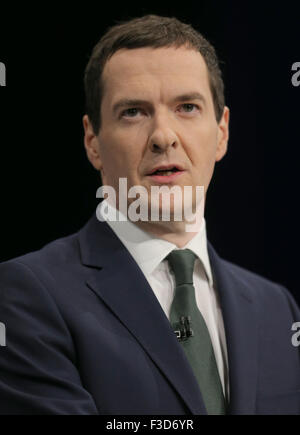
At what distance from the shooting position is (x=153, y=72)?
152 cm

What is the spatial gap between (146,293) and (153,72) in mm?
529

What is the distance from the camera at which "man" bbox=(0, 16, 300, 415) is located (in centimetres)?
137

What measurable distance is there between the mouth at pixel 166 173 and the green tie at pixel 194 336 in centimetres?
20

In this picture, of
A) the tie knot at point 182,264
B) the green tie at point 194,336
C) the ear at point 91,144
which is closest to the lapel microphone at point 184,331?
the green tie at point 194,336

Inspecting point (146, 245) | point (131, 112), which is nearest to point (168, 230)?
point (146, 245)

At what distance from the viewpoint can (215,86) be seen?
1.66m

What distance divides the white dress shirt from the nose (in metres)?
0.22

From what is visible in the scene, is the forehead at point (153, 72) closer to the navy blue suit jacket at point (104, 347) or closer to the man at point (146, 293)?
the man at point (146, 293)

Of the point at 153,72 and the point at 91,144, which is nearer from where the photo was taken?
the point at 153,72

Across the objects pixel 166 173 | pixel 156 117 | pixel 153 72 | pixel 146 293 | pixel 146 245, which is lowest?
pixel 146 293

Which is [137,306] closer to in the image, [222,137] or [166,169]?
[166,169]

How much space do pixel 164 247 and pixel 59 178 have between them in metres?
0.45
